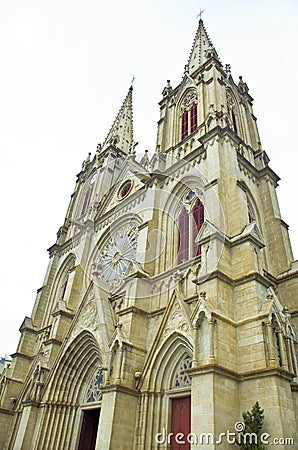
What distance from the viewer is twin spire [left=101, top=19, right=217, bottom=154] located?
2377 centimetres

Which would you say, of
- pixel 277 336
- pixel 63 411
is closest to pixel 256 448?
pixel 277 336

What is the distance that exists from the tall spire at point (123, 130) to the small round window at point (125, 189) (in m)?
9.08

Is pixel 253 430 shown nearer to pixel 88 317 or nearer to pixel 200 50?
pixel 88 317

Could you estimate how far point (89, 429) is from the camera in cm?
1471

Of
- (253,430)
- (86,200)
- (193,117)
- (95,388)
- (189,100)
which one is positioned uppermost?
(189,100)

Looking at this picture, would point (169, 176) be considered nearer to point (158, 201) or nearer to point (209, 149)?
point (158, 201)

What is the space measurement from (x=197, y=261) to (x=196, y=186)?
4676 mm

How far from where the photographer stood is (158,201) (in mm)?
17172

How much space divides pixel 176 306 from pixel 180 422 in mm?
3480

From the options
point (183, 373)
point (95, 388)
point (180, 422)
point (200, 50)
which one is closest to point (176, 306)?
point (183, 373)

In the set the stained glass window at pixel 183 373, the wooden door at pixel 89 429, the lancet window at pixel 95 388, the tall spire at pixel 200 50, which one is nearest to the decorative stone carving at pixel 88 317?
the lancet window at pixel 95 388

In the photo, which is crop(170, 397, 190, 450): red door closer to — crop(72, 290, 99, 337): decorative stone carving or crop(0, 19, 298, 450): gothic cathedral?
crop(0, 19, 298, 450): gothic cathedral

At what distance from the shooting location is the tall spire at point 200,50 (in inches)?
917

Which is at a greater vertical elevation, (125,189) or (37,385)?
(125,189)
